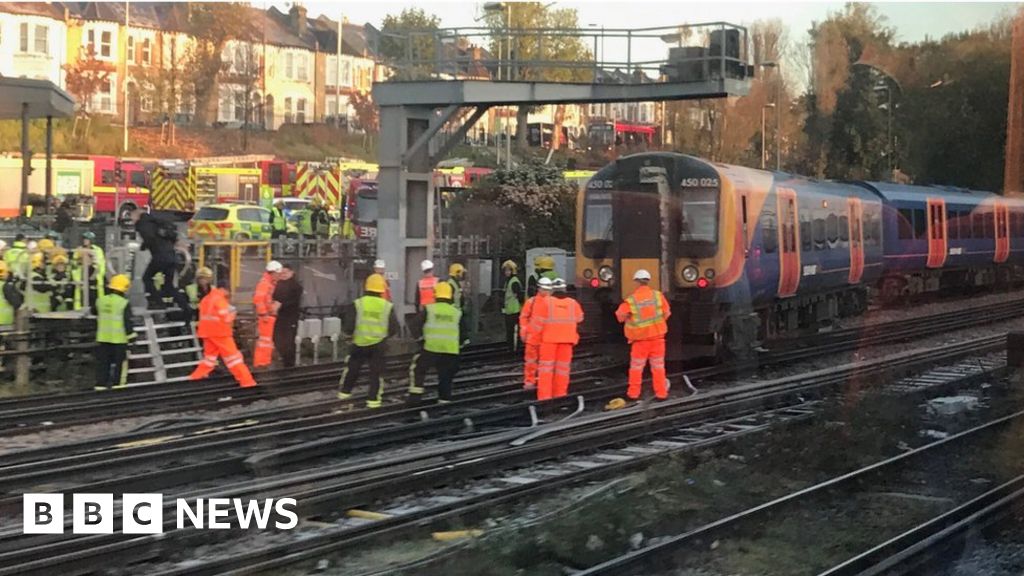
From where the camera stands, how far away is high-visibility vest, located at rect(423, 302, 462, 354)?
1171 centimetres

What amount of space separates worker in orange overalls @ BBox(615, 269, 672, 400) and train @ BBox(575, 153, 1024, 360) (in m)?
1.61

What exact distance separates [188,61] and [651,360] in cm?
829

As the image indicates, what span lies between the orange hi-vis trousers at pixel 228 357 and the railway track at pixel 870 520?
285 inches

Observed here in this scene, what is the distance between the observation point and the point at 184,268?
15.8 m

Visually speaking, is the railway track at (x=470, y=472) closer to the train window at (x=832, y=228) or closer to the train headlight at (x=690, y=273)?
the train headlight at (x=690, y=273)

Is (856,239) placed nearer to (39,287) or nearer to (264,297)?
(264,297)

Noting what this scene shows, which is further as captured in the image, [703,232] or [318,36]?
[318,36]

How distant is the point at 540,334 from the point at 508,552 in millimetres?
5909

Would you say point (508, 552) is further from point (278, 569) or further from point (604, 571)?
point (278, 569)

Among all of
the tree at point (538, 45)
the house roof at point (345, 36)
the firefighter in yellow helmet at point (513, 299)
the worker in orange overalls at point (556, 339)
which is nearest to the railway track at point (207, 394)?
the firefighter in yellow helmet at point (513, 299)

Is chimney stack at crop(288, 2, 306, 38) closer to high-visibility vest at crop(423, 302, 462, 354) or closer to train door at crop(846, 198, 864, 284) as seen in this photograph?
high-visibility vest at crop(423, 302, 462, 354)

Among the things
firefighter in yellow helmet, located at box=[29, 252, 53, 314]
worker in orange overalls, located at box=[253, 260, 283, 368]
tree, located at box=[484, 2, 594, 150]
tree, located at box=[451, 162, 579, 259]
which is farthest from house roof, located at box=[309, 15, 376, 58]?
firefighter in yellow helmet, located at box=[29, 252, 53, 314]

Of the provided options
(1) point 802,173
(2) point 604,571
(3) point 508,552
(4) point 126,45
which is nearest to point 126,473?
(3) point 508,552

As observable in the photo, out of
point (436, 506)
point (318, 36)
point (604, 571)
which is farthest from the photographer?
point (318, 36)
